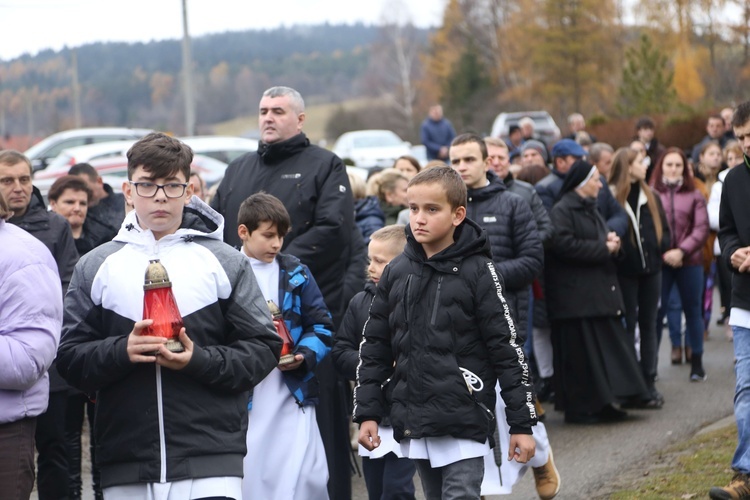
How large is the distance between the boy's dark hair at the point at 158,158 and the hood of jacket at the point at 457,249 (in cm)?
118

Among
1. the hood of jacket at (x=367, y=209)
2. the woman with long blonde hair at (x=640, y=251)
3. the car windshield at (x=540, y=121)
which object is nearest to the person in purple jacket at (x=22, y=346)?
the hood of jacket at (x=367, y=209)

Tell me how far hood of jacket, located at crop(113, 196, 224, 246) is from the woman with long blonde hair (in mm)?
6467

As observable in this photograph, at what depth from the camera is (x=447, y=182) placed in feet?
17.6

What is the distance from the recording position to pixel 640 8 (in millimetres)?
65750

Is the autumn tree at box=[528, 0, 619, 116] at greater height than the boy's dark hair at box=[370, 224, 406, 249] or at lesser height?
greater

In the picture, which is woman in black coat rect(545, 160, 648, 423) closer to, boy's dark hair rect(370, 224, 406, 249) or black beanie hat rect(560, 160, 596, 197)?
black beanie hat rect(560, 160, 596, 197)

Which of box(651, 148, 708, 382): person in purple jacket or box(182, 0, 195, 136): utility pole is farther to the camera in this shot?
box(182, 0, 195, 136): utility pole

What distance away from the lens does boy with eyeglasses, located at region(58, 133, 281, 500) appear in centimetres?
439

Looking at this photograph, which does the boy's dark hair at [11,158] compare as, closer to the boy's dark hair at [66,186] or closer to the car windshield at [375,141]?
the boy's dark hair at [66,186]

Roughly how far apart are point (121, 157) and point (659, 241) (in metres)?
15.5

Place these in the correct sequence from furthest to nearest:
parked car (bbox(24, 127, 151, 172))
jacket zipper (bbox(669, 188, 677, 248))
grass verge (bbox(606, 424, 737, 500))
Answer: parked car (bbox(24, 127, 151, 172)) → jacket zipper (bbox(669, 188, 677, 248)) → grass verge (bbox(606, 424, 737, 500))

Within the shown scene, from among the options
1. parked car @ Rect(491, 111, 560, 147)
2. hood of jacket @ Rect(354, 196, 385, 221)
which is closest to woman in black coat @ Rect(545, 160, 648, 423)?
hood of jacket @ Rect(354, 196, 385, 221)

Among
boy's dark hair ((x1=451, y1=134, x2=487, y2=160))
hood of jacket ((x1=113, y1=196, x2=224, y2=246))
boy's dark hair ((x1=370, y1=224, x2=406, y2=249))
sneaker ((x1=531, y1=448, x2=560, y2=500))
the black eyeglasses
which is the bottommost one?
sneaker ((x1=531, y1=448, x2=560, y2=500))

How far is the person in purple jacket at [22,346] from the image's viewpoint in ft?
14.7
